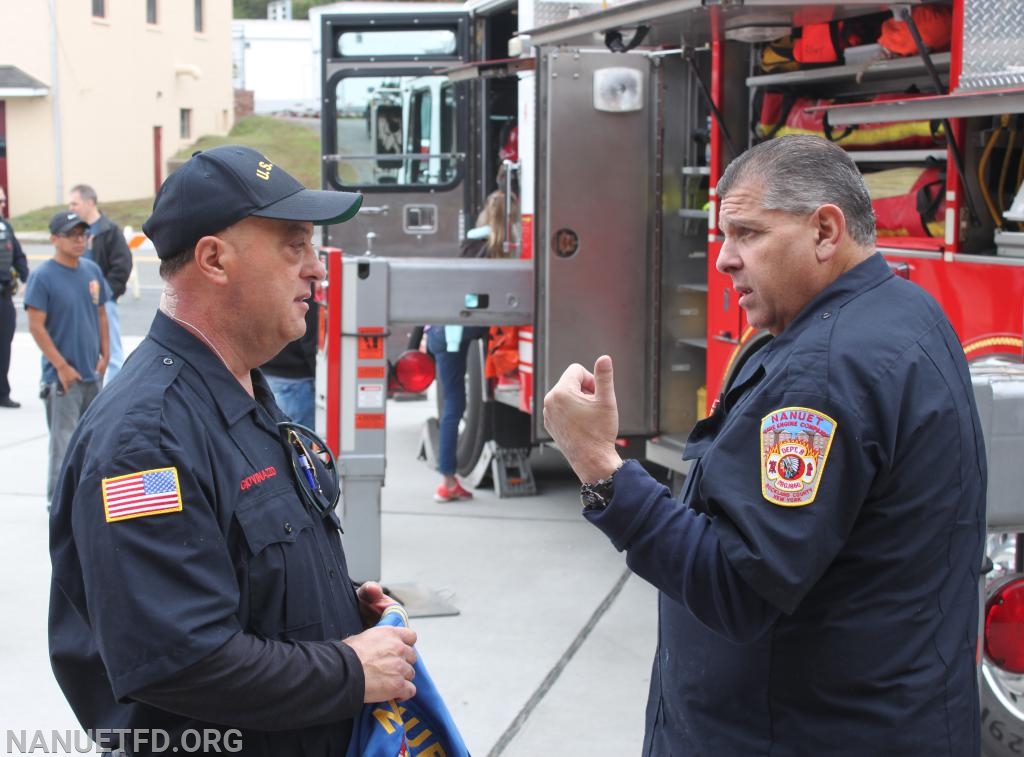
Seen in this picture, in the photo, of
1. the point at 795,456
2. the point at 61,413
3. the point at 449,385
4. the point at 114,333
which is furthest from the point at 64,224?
the point at 795,456

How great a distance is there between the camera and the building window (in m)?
37.8

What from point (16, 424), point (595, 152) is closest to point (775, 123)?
point (595, 152)

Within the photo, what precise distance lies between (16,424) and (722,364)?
6.08 m

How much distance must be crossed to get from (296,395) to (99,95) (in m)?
29.6

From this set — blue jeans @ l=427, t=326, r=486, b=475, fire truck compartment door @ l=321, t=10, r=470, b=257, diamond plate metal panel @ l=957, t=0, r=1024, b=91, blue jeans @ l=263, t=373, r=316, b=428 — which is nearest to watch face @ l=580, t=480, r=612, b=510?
diamond plate metal panel @ l=957, t=0, r=1024, b=91

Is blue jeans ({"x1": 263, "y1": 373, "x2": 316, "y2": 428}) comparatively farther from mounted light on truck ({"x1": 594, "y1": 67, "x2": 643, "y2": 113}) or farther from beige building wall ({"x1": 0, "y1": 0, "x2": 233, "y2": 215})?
beige building wall ({"x1": 0, "y1": 0, "x2": 233, "y2": 215})

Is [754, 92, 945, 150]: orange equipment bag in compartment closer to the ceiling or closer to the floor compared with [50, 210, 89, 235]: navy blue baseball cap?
closer to the ceiling

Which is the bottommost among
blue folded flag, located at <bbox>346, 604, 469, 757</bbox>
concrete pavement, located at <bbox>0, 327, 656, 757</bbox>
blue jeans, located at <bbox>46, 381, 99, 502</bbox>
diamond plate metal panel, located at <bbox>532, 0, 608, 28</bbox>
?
concrete pavement, located at <bbox>0, 327, 656, 757</bbox>

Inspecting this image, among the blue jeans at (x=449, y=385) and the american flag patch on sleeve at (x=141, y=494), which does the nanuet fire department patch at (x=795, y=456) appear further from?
the blue jeans at (x=449, y=385)

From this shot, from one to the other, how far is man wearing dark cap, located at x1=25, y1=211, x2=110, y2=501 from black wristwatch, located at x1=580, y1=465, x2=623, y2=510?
17.2 ft

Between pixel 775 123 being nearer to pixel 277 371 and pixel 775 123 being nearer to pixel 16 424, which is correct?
pixel 277 371

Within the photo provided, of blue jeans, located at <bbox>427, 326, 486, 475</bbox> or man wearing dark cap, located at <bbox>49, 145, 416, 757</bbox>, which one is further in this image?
blue jeans, located at <bbox>427, 326, 486, 475</bbox>

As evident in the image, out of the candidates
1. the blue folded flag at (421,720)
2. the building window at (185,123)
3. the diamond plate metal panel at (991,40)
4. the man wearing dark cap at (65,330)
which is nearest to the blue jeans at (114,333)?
the man wearing dark cap at (65,330)

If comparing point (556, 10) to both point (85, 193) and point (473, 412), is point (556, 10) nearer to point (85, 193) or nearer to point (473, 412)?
Answer: point (473, 412)
